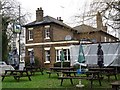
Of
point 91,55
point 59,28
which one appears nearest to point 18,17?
point 59,28

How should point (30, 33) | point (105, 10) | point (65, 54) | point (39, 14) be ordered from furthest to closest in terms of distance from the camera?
point (30, 33) < point (39, 14) < point (65, 54) < point (105, 10)

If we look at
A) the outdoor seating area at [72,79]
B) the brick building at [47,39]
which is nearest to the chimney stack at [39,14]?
the brick building at [47,39]

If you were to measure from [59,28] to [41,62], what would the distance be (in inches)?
238

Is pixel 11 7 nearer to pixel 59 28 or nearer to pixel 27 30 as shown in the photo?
pixel 27 30

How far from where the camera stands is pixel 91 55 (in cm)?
3103

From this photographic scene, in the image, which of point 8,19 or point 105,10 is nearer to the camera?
point 105,10

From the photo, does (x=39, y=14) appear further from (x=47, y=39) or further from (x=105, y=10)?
(x=105, y=10)

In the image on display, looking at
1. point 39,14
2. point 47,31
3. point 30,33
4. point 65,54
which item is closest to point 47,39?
point 47,31

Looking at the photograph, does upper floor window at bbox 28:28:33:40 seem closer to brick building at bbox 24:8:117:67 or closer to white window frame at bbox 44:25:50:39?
brick building at bbox 24:8:117:67

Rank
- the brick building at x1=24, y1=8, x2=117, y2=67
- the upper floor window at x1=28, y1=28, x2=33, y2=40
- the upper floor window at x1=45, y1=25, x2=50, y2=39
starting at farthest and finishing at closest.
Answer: the upper floor window at x1=28, y1=28, x2=33, y2=40 → the upper floor window at x1=45, y1=25, x2=50, y2=39 → the brick building at x1=24, y1=8, x2=117, y2=67

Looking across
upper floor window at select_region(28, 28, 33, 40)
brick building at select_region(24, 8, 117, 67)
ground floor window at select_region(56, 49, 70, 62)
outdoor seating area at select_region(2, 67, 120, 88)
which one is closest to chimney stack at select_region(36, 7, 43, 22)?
brick building at select_region(24, 8, 117, 67)

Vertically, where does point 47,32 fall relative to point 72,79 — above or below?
above

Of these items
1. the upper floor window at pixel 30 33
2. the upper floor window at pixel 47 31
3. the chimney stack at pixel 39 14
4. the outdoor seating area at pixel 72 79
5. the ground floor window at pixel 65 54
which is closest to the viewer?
the outdoor seating area at pixel 72 79

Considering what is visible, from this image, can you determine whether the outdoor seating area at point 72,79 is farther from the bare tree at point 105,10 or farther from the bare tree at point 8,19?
the bare tree at point 8,19
